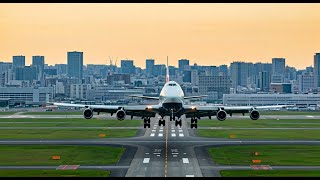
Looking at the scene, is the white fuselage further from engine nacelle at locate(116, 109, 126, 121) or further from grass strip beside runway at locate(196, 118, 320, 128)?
grass strip beside runway at locate(196, 118, 320, 128)

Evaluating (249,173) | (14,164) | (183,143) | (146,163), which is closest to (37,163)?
(14,164)

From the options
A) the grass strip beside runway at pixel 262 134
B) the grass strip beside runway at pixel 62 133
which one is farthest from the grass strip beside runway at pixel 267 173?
the grass strip beside runway at pixel 62 133

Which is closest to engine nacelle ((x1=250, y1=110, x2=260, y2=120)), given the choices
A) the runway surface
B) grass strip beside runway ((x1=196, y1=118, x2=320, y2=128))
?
the runway surface

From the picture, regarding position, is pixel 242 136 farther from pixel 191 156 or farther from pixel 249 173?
pixel 249 173

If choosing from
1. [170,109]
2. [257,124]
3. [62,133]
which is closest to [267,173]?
[170,109]

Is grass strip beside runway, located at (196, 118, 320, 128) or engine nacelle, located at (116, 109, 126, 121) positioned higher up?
engine nacelle, located at (116, 109, 126, 121)

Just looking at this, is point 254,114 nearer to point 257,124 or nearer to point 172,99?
point 172,99
